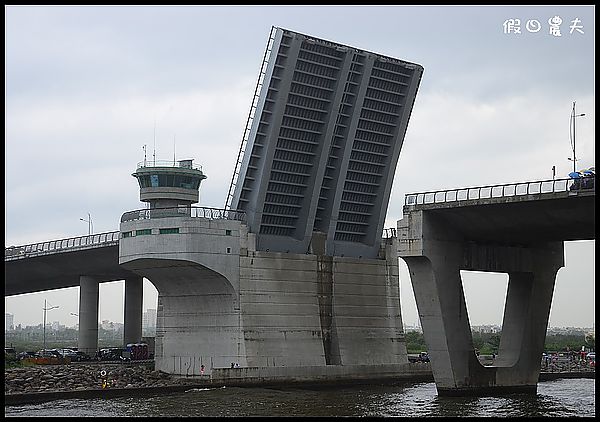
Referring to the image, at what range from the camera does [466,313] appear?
58125 millimetres

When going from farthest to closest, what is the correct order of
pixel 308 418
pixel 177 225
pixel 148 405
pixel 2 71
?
pixel 177 225 < pixel 148 405 < pixel 308 418 < pixel 2 71

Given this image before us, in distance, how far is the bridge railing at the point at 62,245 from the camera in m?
91.3

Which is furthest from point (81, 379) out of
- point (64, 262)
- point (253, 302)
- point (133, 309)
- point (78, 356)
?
point (133, 309)

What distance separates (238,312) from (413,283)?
18424 mm

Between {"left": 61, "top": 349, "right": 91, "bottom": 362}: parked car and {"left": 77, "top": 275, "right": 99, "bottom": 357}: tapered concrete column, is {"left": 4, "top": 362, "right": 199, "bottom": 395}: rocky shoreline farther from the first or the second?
{"left": 77, "top": 275, "right": 99, "bottom": 357}: tapered concrete column

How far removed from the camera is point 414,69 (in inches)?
2938

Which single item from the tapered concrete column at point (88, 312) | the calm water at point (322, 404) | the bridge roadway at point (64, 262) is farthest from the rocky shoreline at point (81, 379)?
the tapered concrete column at point (88, 312)

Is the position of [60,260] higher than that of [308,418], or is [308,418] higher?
[60,260]

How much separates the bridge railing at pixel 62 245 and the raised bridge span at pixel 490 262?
128 ft

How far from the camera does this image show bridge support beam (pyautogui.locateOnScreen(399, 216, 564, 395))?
186ft

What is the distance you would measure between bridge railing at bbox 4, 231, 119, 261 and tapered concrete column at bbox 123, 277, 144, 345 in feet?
40.3

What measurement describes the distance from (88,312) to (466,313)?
6029cm

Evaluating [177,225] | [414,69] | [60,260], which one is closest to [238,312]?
[177,225]

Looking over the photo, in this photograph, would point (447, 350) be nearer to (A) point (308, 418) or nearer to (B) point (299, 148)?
(A) point (308, 418)
